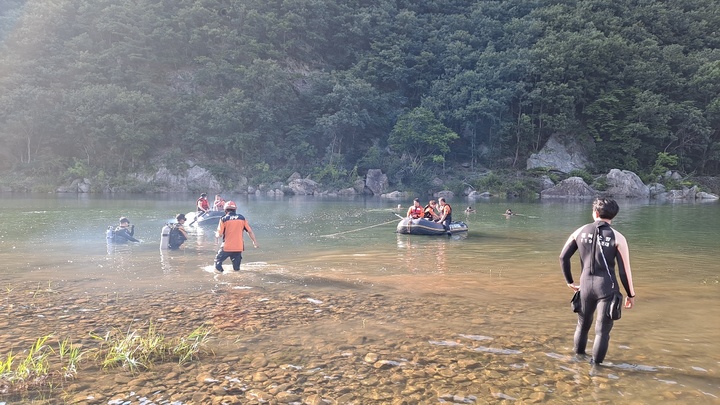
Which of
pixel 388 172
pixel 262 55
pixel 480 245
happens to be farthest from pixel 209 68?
pixel 480 245

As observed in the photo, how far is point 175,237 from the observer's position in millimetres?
14000

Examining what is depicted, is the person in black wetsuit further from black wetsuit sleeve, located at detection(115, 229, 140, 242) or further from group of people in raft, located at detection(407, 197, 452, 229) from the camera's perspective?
black wetsuit sleeve, located at detection(115, 229, 140, 242)

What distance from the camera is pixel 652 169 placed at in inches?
2120

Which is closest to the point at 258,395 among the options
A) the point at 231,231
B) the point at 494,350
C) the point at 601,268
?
the point at 494,350

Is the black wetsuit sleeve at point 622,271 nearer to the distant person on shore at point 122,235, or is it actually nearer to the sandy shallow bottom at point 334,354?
the sandy shallow bottom at point 334,354

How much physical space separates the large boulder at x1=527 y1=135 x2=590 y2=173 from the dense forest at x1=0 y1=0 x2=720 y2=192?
1.22 m

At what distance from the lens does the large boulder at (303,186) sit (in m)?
53.2

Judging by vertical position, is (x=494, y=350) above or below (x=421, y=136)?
below

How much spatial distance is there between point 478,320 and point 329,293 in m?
2.80

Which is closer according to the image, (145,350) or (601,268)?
(601,268)

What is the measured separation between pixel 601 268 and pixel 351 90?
52224 mm

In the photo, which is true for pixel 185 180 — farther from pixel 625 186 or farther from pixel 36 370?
pixel 36 370

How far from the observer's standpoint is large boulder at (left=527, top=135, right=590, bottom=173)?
55.9 m

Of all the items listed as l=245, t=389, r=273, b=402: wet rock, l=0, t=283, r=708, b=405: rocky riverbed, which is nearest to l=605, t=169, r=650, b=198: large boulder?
l=0, t=283, r=708, b=405: rocky riverbed
